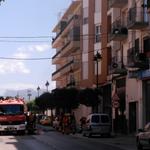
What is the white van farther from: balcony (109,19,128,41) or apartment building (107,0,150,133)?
balcony (109,19,128,41)

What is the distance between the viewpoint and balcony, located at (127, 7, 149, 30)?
45.4 metres

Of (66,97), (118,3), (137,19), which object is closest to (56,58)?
(66,97)

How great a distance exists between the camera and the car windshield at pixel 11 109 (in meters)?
49.1

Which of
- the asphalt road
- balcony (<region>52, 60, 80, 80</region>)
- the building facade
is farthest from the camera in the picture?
balcony (<region>52, 60, 80, 80</region>)

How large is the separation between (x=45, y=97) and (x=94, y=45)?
30259 millimetres

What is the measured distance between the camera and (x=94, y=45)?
68.6 metres

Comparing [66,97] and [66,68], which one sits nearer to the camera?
[66,97]

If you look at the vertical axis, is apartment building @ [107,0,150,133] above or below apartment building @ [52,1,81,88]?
below

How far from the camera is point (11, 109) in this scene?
162 ft

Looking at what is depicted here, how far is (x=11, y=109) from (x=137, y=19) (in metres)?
12.5

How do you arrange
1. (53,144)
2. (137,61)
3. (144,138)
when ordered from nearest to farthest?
1. (144,138)
2. (53,144)
3. (137,61)

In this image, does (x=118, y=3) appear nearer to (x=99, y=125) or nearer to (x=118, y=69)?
(x=118, y=69)

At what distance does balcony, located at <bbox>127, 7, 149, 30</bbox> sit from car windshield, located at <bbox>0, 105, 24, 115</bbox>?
11.1 m

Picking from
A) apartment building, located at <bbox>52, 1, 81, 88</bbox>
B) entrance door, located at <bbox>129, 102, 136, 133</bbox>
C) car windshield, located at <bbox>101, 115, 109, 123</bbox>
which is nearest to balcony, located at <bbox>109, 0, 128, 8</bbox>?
entrance door, located at <bbox>129, 102, 136, 133</bbox>
